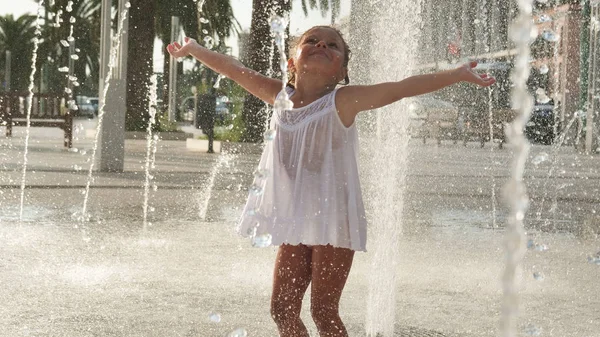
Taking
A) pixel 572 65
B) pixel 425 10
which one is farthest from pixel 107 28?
pixel 572 65

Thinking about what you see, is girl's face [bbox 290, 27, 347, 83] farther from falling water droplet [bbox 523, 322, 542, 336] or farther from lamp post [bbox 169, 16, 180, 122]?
lamp post [bbox 169, 16, 180, 122]

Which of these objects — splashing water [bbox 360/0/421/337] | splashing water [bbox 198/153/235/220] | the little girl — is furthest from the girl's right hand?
splashing water [bbox 198/153/235/220]

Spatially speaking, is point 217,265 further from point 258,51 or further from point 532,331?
point 258,51

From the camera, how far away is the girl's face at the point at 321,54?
130 inches

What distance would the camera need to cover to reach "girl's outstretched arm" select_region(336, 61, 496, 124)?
10.3 ft

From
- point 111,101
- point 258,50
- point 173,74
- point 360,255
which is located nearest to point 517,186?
point 360,255

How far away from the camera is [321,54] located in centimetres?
329

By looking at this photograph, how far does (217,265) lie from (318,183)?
2.84 m

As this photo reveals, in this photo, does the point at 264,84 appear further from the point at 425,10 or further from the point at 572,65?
the point at 572,65

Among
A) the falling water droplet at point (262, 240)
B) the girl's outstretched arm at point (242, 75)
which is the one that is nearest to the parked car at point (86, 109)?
the girl's outstretched arm at point (242, 75)

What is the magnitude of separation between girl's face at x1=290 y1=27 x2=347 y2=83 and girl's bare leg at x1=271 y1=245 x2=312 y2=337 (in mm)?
570

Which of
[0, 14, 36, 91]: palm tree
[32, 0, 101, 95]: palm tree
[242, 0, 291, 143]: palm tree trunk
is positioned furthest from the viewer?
[0, 14, 36, 91]: palm tree

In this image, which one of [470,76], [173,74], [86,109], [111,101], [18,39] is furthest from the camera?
[18,39]

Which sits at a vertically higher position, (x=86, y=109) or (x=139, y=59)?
(x=139, y=59)
